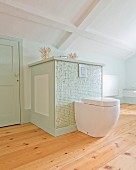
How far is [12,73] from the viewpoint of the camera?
2225mm

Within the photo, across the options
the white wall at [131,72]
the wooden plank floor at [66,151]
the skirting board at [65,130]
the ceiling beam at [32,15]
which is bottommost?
the wooden plank floor at [66,151]

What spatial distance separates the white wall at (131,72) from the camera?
432cm

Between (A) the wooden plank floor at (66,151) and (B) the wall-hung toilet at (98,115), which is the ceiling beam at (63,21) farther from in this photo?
(A) the wooden plank floor at (66,151)

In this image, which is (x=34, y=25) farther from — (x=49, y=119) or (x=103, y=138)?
(x=103, y=138)

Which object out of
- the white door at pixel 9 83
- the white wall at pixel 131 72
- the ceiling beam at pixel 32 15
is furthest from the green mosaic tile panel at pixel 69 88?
the white wall at pixel 131 72

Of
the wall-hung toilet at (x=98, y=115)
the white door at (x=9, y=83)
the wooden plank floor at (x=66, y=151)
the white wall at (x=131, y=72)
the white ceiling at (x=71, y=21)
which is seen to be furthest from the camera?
the white wall at (x=131, y=72)

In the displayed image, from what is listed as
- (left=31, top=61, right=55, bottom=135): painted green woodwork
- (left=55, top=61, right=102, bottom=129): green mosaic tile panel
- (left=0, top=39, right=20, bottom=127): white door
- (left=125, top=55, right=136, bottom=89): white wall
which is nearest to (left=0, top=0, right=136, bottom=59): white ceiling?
(left=0, top=39, right=20, bottom=127): white door

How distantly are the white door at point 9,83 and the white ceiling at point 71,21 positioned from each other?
227mm

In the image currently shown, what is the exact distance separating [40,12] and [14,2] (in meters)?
0.35

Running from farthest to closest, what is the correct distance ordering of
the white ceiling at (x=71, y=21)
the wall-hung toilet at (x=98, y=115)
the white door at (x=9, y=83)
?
the white door at (x=9, y=83)
the white ceiling at (x=71, y=21)
the wall-hung toilet at (x=98, y=115)

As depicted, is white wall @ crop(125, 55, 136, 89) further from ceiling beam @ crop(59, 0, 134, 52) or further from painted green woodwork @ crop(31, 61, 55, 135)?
painted green woodwork @ crop(31, 61, 55, 135)

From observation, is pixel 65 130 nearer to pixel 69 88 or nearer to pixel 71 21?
pixel 69 88

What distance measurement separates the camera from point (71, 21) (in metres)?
2.33

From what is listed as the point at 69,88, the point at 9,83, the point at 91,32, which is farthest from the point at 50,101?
the point at 91,32
